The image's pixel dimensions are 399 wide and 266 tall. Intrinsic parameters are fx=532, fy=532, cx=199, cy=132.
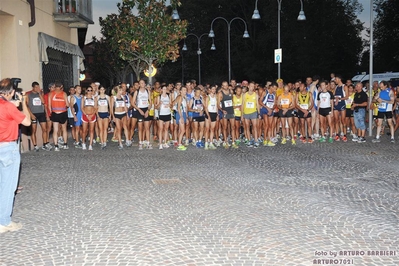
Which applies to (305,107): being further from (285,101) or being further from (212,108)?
(212,108)

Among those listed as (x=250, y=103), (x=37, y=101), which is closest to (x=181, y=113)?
(x=250, y=103)

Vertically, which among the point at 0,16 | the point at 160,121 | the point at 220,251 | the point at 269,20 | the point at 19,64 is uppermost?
the point at 269,20

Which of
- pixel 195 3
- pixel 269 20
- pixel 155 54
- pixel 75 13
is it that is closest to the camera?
pixel 75 13

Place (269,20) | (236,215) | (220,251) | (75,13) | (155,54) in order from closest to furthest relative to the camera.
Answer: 1. (220,251)
2. (236,215)
3. (75,13)
4. (155,54)
5. (269,20)

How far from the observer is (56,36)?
829 inches

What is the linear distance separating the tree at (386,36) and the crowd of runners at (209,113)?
33126 mm

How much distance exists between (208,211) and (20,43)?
11.3 m

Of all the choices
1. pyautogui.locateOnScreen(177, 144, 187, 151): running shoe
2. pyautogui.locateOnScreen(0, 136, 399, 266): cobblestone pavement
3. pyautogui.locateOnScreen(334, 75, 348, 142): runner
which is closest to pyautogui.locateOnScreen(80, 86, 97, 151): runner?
pyautogui.locateOnScreen(0, 136, 399, 266): cobblestone pavement

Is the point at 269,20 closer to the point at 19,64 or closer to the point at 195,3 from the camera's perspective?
the point at 195,3

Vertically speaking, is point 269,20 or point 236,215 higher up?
point 269,20

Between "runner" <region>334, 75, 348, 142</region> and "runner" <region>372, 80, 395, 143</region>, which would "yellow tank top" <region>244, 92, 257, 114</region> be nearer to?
"runner" <region>334, 75, 348, 142</region>

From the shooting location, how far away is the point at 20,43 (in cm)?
1644

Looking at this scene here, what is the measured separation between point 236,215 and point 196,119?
27.2 feet

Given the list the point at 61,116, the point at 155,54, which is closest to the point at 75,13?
the point at 155,54
